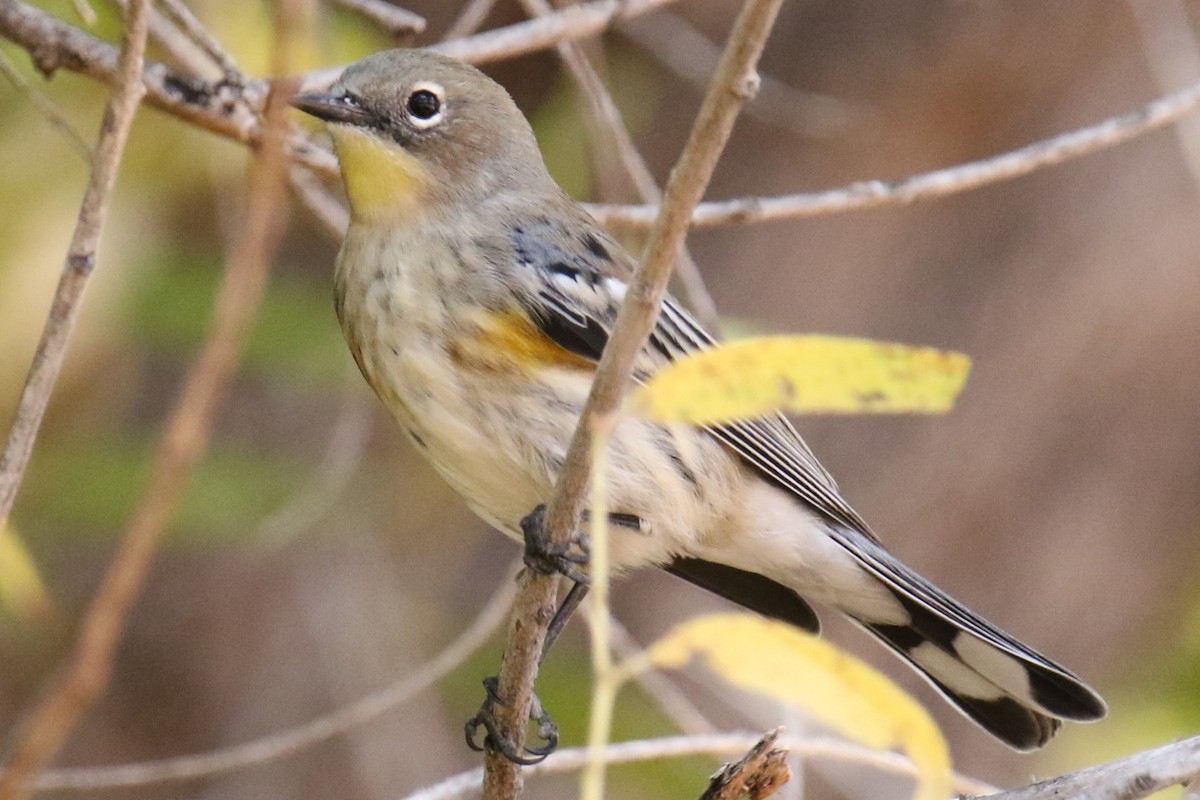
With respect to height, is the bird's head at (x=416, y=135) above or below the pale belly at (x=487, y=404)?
above

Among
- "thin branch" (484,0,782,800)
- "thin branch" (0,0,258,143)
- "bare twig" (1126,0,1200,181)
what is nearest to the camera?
"thin branch" (484,0,782,800)

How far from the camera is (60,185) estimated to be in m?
2.94

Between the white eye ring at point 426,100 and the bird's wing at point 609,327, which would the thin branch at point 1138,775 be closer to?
the bird's wing at point 609,327

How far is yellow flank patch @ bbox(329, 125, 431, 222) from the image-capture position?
8.37 feet

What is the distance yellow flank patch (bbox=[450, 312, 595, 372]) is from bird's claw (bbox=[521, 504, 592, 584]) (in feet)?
0.82

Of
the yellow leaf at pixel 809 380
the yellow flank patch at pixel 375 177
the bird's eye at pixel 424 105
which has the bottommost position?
the yellow leaf at pixel 809 380

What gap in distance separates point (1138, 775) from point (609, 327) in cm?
116

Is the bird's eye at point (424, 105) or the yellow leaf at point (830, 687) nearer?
the yellow leaf at point (830, 687)

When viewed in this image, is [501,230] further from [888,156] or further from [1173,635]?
[1173,635]

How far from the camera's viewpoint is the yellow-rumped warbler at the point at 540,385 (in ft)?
7.70

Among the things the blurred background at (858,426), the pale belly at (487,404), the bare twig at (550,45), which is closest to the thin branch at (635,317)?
the pale belly at (487,404)

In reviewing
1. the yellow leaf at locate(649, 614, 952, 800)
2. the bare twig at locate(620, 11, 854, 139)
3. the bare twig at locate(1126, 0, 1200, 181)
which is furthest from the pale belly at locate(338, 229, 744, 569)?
the bare twig at locate(1126, 0, 1200, 181)

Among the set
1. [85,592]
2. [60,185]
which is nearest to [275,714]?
[85,592]

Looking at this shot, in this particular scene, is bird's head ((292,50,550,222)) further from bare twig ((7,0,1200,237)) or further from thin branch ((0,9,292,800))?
thin branch ((0,9,292,800))
